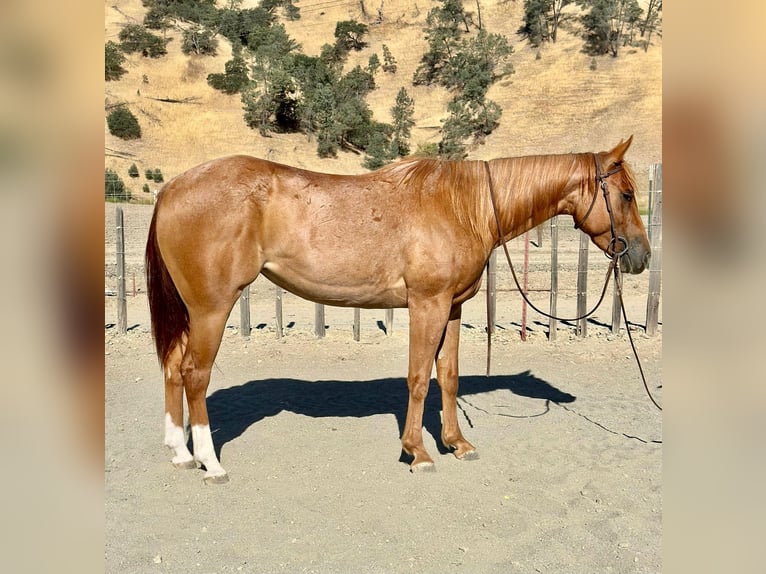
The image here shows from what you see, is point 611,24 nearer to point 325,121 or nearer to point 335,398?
point 325,121

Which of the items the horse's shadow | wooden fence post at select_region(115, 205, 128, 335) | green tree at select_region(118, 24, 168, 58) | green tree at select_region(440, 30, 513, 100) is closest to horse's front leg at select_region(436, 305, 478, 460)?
the horse's shadow

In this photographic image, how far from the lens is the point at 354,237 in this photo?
4.03 m

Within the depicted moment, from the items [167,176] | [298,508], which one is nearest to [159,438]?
[298,508]

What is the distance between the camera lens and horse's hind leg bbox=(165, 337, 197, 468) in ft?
13.8

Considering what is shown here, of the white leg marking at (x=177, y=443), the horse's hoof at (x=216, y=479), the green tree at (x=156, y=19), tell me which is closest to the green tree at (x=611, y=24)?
the green tree at (x=156, y=19)

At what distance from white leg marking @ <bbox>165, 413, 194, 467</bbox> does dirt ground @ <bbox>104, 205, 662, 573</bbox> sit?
0.08m

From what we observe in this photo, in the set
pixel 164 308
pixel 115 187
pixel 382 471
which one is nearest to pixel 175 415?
pixel 164 308

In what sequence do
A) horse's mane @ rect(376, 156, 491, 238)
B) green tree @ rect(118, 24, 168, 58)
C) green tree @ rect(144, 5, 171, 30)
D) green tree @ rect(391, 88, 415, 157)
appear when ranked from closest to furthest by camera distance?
1. horse's mane @ rect(376, 156, 491, 238)
2. green tree @ rect(391, 88, 415, 157)
3. green tree @ rect(118, 24, 168, 58)
4. green tree @ rect(144, 5, 171, 30)

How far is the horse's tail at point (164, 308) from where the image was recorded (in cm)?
416

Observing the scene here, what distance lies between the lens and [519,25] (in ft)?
144

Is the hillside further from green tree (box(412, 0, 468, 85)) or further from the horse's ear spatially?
the horse's ear

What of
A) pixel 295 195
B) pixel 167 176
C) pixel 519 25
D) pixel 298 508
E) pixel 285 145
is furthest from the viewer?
pixel 519 25
